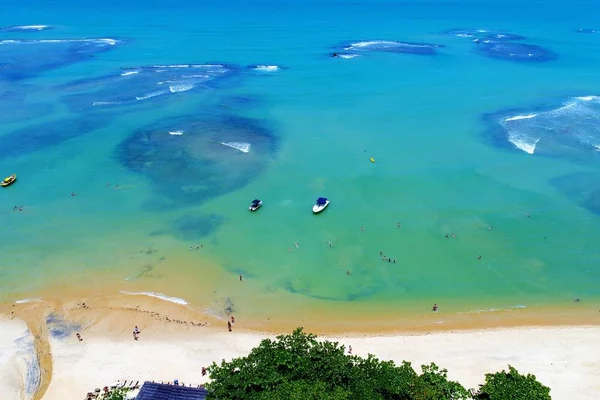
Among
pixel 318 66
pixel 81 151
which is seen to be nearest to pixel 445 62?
pixel 318 66

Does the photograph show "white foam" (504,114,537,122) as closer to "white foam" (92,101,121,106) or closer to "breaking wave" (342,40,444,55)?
"breaking wave" (342,40,444,55)

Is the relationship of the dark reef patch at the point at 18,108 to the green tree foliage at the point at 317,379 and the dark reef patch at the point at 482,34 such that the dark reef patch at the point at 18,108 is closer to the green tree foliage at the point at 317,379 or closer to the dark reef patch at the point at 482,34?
the green tree foliage at the point at 317,379

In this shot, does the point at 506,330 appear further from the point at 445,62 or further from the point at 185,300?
A: the point at 445,62

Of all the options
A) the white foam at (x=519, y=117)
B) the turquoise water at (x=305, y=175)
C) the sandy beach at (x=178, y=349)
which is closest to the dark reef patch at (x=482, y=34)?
the turquoise water at (x=305, y=175)

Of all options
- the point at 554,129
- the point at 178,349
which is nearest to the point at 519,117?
the point at 554,129

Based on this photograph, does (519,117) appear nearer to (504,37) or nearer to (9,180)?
(504,37)
